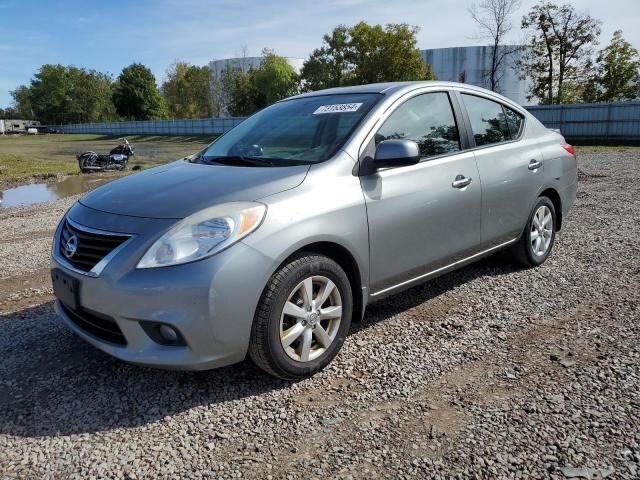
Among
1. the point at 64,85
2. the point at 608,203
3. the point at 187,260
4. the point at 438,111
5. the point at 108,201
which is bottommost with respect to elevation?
the point at 608,203

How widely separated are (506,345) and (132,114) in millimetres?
86931

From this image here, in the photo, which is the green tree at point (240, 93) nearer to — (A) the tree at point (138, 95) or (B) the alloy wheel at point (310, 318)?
(A) the tree at point (138, 95)

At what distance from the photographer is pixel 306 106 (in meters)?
4.01

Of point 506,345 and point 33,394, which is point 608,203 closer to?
point 506,345

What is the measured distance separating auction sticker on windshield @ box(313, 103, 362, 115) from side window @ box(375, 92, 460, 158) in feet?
0.86

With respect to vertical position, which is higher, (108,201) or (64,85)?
(64,85)

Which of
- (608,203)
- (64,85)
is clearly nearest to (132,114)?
(64,85)

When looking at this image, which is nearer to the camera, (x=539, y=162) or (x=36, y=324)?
(x=36, y=324)

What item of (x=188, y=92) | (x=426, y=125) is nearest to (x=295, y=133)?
(x=426, y=125)

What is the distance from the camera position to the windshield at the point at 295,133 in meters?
3.40

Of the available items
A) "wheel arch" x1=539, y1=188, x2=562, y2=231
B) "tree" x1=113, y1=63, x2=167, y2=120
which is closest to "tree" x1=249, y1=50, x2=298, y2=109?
"tree" x1=113, y1=63, x2=167, y2=120

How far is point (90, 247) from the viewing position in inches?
113

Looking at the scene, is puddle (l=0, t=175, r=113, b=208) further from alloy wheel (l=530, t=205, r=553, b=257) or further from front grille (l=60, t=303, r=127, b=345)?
alloy wheel (l=530, t=205, r=553, b=257)

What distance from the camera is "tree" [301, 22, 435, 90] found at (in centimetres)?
4028
